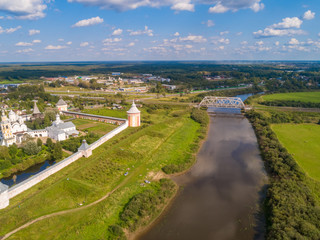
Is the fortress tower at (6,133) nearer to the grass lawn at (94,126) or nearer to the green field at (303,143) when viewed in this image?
the grass lawn at (94,126)

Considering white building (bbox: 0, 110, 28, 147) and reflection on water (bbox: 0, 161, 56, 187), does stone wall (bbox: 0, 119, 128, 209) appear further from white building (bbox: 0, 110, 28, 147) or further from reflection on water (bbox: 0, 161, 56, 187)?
white building (bbox: 0, 110, 28, 147)

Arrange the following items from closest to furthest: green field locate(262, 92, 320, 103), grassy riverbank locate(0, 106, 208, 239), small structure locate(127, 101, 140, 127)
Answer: grassy riverbank locate(0, 106, 208, 239) → small structure locate(127, 101, 140, 127) → green field locate(262, 92, 320, 103)

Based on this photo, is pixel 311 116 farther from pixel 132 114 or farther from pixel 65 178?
pixel 65 178

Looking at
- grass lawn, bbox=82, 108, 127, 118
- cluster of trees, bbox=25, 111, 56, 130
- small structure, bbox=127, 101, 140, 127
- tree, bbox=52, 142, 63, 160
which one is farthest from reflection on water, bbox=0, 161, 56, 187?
grass lawn, bbox=82, 108, 127, 118

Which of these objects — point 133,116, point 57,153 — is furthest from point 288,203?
point 133,116

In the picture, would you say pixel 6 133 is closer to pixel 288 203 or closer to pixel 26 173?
pixel 26 173
